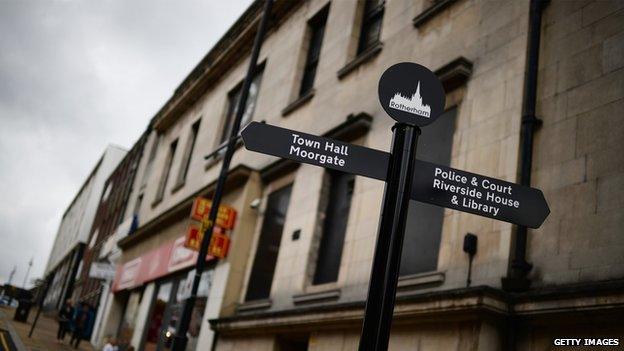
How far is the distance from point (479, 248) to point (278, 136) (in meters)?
4.41

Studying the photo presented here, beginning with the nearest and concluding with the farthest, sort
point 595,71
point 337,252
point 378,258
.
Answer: point 378,258, point 595,71, point 337,252

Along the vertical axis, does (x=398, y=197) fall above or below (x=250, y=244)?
below

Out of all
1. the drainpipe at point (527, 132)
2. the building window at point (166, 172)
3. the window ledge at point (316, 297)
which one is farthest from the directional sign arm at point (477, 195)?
the building window at point (166, 172)

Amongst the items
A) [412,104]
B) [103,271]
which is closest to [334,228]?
[412,104]

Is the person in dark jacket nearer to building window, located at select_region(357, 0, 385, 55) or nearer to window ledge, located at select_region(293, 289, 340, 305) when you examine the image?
window ledge, located at select_region(293, 289, 340, 305)

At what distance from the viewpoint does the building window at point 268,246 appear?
1302cm

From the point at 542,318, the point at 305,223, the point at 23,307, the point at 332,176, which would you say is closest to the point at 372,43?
the point at 332,176

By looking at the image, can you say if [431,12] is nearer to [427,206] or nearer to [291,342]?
[427,206]

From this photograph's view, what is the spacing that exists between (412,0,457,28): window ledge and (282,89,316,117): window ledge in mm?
3614

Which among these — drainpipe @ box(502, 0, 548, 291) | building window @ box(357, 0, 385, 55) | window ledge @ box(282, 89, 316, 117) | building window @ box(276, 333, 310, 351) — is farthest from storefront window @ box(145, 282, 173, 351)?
drainpipe @ box(502, 0, 548, 291)

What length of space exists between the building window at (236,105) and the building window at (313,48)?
2623 millimetres

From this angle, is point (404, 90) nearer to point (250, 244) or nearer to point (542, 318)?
point (542, 318)

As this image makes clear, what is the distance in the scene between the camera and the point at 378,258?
327 cm

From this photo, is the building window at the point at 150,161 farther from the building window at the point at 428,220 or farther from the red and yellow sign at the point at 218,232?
the building window at the point at 428,220
